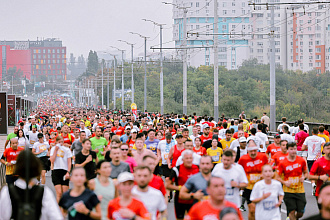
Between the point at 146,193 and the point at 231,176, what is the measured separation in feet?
8.20

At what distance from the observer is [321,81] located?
9000 centimetres

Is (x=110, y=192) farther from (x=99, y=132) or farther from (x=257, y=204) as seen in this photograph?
(x=99, y=132)

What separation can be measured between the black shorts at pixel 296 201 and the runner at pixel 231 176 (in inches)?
68.1

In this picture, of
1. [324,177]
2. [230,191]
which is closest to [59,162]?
[230,191]

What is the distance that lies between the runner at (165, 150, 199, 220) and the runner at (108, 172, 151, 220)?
112 inches

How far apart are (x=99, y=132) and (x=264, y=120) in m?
15.1

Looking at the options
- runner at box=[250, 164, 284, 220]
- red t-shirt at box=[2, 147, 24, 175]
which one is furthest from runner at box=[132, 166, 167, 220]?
red t-shirt at box=[2, 147, 24, 175]

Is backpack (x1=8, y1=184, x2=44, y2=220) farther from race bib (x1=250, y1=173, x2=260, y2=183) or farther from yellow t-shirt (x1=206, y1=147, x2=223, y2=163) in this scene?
yellow t-shirt (x1=206, y1=147, x2=223, y2=163)

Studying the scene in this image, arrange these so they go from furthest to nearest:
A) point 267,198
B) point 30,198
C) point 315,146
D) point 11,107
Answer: point 11,107, point 315,146, point 267,198, point 30,198

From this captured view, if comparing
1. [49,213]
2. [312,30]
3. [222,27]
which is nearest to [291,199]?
[49,213]

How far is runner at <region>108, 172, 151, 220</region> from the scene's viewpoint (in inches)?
273

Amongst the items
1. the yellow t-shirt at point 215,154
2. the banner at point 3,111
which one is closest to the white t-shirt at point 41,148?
the yellow t-shirt at point 215,154

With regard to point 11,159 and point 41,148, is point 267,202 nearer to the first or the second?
point 11,159

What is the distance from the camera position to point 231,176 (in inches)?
391
